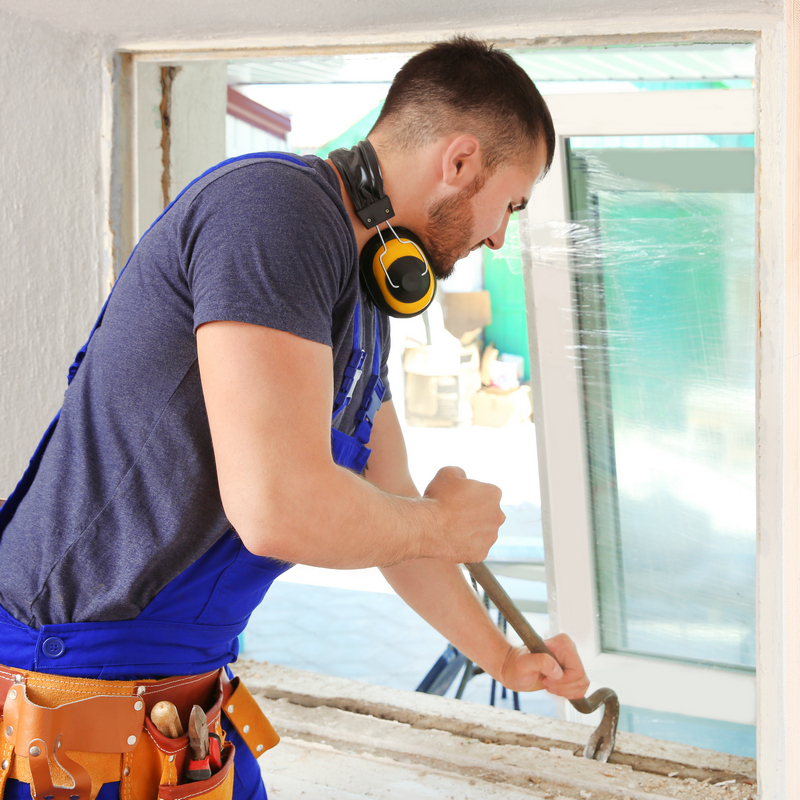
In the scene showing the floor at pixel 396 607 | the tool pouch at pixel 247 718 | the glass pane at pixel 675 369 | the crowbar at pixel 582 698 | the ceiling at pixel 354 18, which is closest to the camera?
the tool pouch at pixel 247 718

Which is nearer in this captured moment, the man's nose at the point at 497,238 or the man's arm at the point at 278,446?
the man's arm at the point at 278,446

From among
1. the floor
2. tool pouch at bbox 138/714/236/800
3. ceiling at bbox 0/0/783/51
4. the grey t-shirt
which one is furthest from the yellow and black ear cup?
the floor

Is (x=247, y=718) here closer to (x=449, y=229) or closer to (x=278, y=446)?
(x=278, y=446)

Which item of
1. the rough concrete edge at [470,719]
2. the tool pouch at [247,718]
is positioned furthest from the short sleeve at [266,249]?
the rough concrete edge at [470,719]

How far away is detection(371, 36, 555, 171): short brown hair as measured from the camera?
998 mm

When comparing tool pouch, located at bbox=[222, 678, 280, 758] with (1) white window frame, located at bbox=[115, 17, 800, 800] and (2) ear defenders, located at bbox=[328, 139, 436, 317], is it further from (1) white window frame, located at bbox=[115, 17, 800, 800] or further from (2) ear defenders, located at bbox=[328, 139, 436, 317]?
(1) white window frame, located at bbox=[115, 17, 800, 800]

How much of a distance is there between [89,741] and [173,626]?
0.51ft

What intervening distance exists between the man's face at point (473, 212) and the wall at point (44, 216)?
0.87 m

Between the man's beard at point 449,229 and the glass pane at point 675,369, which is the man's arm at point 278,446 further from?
the glass pane at point 675,369

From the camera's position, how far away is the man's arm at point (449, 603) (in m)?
1.28

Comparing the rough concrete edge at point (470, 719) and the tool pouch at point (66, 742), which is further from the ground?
the tool pouch at point (66, 742)

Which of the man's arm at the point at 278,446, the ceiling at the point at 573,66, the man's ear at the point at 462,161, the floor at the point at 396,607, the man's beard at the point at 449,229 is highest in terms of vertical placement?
the ceiling at the point at 573,66

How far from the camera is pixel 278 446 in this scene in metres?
0.71

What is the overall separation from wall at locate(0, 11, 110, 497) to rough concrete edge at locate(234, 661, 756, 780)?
31.3 inches
